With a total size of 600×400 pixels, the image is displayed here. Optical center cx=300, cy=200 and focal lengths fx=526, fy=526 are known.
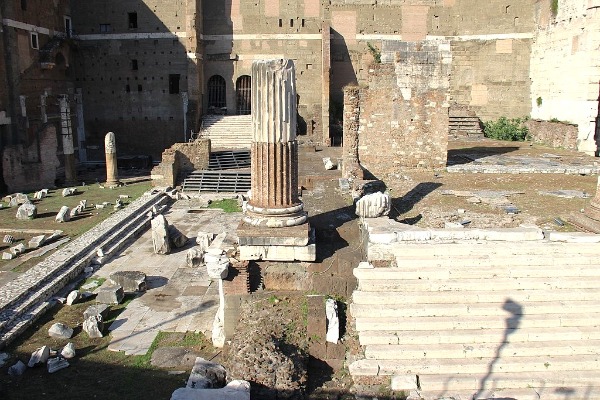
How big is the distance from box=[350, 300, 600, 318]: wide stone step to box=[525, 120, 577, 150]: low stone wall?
49.3 ft

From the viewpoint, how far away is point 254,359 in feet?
21.5

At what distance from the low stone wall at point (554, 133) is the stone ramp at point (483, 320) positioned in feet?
44.4

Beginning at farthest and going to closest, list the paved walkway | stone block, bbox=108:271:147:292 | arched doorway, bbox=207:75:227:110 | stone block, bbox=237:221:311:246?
1. arched doorway, bbox=207:75:227:110
2. stone block, bbox=108:271:147:292
3. the paved walkway
4. stone block, bbox=237:221:311:246

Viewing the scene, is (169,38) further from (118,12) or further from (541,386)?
(541,386)

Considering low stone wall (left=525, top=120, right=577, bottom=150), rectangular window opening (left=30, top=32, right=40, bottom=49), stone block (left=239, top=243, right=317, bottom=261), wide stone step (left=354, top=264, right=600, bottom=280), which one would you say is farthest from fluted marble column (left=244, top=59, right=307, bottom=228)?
rectangular window opening (left=30, top=32, right=40, bottom=49)

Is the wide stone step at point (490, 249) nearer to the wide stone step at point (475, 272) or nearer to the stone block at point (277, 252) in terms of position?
the wide stone step at point (475, 272)

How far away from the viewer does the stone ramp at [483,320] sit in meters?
6.53

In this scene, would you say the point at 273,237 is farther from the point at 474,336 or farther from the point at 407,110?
the point at 407,110

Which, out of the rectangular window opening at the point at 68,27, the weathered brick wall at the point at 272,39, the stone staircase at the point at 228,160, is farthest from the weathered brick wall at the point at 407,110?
the rectangular window opening at the point at 68,27

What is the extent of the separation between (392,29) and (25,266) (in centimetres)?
2165

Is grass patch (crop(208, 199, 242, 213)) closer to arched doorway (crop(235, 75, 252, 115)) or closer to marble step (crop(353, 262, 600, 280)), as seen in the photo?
marble step (crop(353, 262, 600, 280))

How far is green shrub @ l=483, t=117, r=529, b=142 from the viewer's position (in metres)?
24.5

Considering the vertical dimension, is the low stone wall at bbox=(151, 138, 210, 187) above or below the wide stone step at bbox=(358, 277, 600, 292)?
above

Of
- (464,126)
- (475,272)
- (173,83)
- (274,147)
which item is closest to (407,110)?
(274,147)
